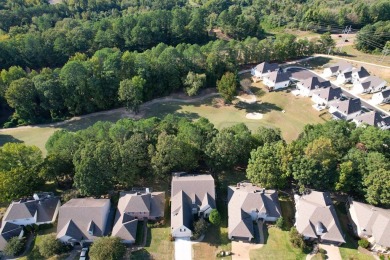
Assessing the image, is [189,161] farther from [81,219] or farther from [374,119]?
[374,119]

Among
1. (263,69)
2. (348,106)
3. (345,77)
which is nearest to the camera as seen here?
(348,106)

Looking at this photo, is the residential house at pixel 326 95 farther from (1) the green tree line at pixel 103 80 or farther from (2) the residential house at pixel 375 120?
(1) the green tree line at pixel 103 80

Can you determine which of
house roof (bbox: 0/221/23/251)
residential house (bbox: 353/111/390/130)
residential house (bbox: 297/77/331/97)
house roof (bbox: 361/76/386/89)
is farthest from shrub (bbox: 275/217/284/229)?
house roof (bbox: 361/76/386/89)

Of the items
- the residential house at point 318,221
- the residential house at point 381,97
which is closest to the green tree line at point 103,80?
the residential house at point 381,97

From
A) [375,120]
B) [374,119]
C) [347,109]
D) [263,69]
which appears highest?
[263,69]

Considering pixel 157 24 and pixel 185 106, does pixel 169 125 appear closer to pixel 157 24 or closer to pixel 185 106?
pixel 185 106

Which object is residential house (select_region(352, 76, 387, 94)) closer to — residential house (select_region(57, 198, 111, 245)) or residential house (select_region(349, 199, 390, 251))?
residential house (select_region(349, 199, 390, 251))

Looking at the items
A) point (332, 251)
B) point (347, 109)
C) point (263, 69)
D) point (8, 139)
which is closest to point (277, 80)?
point (263, 69)
